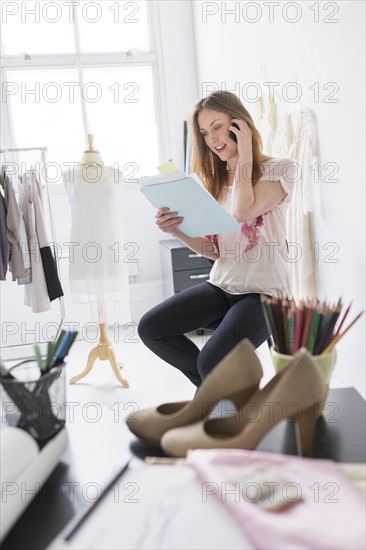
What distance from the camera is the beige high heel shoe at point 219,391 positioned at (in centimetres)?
88

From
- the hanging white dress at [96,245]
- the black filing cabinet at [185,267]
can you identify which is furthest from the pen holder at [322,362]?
the black filing cabinet at [185,267]

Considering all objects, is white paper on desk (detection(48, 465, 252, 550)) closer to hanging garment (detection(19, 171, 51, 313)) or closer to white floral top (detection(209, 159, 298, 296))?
white floral top (detection(209, 159, 298, 296))

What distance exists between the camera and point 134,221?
166 inches

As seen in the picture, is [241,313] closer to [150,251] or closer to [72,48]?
[150,251]

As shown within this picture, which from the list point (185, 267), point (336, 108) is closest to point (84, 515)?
point (336, 108)

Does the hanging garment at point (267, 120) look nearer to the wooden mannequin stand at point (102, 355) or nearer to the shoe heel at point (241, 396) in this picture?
the wooden mannequin stand at point (102, 355)

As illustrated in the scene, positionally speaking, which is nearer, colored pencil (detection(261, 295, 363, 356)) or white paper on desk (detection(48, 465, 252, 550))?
white paper on desk (detection(48, 465, 252, 550))

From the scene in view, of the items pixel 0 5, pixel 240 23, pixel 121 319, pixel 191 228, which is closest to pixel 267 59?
pixel 240 23

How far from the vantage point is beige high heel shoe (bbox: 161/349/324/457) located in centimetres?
80

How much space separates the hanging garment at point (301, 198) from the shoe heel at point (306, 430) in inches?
64.2

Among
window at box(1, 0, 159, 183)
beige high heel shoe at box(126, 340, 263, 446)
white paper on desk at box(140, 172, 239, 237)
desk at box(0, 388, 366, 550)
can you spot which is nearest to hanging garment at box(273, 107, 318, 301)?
white paper on desk at box(140, 172, 239, 237)

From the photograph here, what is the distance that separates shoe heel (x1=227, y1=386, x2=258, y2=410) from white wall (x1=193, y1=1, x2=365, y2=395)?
53.2 inches

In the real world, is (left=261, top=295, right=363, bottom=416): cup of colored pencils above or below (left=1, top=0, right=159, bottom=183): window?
below

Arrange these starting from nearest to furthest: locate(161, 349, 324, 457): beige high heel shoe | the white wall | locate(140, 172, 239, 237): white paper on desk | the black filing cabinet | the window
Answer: locate(161, 349, 324, 457): beige high heel shoe, locate(140, 172, 239, 237): white paper on desk, the white wall, the black filing cabinet, the window
